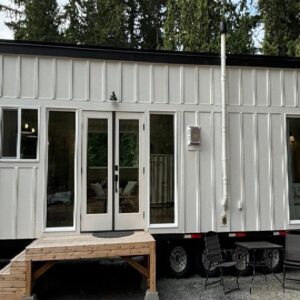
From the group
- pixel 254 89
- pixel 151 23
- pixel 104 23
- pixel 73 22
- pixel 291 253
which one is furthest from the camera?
pixel 151 23

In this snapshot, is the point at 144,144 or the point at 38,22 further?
the point at 38,22

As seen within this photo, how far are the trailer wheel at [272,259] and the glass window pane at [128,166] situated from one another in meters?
2.19

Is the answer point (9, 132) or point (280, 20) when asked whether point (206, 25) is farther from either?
point (9, 132)

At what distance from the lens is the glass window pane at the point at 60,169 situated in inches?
210

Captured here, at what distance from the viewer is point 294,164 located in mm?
6117

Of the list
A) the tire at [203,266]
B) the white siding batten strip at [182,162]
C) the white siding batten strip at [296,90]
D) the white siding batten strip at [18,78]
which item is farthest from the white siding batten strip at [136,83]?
the white siding batten strip at [296,90]

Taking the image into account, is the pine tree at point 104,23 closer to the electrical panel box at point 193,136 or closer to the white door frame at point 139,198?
the white door frame at point 139,198

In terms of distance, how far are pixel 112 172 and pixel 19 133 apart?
1.45 m

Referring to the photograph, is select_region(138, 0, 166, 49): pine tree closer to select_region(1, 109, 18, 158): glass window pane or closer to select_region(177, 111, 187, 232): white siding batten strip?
select_region(177, 111, 187, 232): white siding batten strip

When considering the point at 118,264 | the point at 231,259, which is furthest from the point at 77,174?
the point at 231,259

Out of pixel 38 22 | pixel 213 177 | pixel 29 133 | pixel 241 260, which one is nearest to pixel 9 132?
pixel 29 133

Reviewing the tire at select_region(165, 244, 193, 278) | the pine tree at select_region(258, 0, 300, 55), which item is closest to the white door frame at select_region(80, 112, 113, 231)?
the tire at select_region(165, 244, 193, 278)

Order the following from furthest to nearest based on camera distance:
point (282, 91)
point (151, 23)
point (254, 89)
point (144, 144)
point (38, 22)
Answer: point (151, 23)
point (38, 22)
point (282, 91)
point (254, 89)
point (144, 144)

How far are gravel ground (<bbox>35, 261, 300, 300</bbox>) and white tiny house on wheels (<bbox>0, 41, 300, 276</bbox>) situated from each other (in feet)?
1.67
